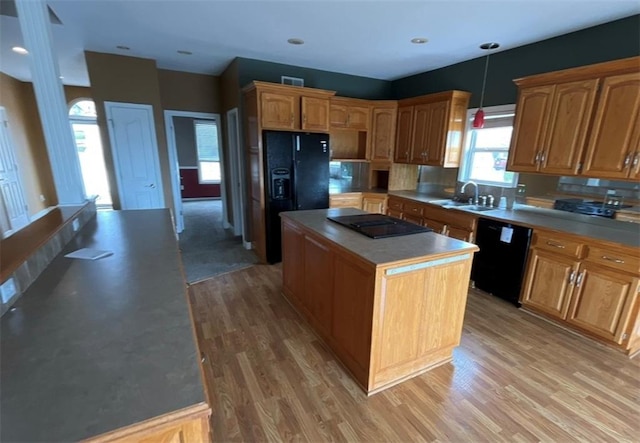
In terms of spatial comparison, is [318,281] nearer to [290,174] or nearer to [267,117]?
[290,174]

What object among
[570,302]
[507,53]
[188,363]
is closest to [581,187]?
[570,302]

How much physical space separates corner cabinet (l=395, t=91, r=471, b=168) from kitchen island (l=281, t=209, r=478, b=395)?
85.5 inches

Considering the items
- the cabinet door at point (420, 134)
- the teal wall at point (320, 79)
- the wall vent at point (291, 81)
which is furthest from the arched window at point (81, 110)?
the cabinet door at point (420, 134)

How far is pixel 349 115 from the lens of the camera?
14.8 feet

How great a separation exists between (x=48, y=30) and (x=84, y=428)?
2706 millimetres

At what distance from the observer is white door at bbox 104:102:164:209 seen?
409 cm

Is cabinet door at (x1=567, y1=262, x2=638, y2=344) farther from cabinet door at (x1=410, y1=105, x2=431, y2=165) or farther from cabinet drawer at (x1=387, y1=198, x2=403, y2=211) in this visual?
cabinet door at (x1=410, y1=105, x2=431, y2=165)

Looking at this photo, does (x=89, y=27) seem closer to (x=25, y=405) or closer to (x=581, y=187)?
(x=25, y=405)

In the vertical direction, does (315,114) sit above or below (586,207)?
above

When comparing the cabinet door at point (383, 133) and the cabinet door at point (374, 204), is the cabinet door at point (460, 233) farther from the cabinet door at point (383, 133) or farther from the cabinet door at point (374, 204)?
the cabinet door at point (383, 133)

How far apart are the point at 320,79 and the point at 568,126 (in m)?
3.16

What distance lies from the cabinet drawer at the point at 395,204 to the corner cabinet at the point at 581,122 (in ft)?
4.96

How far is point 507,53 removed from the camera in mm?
3436

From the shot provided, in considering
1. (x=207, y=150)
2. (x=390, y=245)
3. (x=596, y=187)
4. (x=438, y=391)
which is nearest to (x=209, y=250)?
(x=390, y=245)
